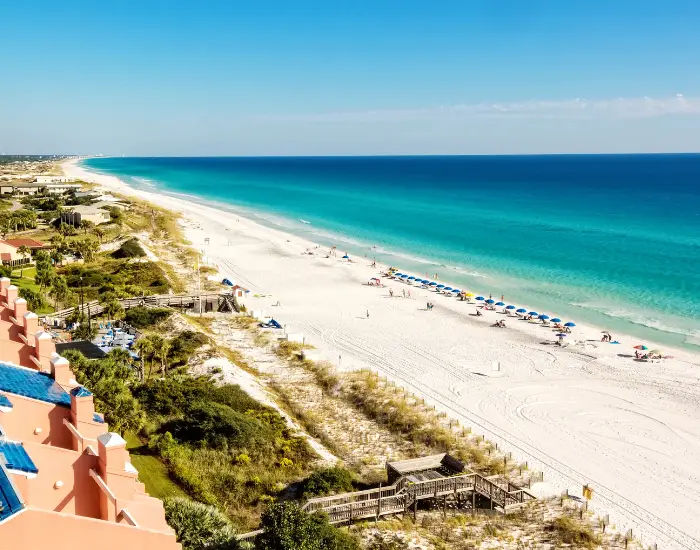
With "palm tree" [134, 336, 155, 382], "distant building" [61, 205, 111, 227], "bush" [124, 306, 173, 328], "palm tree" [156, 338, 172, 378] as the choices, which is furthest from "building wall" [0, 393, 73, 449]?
"distant building" [61, 205, 111, 227]

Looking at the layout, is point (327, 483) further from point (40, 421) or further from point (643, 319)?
point (643, 319)

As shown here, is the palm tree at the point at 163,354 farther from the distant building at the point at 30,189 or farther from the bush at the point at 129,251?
the distant building at the point at 30,189

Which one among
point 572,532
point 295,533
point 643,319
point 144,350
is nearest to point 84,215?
point 144,350

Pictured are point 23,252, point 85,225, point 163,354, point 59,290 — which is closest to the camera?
point 163,354

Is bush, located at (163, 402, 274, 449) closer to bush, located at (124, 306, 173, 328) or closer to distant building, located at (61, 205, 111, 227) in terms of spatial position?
bush, located at (124, 306, 173, 328)

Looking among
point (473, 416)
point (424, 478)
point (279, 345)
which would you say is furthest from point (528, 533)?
point (279, 345)
